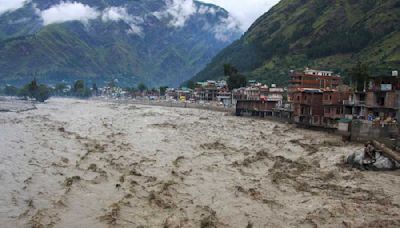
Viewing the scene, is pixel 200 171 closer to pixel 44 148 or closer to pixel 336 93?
pixel 44 148

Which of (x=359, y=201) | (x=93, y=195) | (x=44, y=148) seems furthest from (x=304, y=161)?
(x=44, y=148)

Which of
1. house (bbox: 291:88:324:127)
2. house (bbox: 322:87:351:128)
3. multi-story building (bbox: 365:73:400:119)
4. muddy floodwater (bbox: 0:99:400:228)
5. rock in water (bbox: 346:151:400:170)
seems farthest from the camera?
house (bbox: 291:88:324:127)

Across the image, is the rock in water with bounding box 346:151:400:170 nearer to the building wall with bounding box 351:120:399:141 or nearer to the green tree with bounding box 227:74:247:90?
the building wall with bounding box 351:120:399:141

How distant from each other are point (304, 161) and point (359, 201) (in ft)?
57.3

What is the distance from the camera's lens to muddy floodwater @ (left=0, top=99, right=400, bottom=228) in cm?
2538

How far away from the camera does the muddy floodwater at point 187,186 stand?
83.3 ft

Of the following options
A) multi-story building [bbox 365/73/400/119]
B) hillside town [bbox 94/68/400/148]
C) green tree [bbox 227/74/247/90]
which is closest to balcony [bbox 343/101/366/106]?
hillside town [bbox 94/68/400/148]

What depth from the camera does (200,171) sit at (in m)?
39.9

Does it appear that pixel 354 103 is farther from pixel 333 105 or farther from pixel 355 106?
pixel 333 105

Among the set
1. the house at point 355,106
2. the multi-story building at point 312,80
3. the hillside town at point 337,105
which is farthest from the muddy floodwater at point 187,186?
the multi-story building at point 312,80

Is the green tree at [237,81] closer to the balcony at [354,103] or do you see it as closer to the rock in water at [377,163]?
the balcony at [354,103]

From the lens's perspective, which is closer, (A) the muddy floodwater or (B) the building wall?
(A) the muddy floodwater

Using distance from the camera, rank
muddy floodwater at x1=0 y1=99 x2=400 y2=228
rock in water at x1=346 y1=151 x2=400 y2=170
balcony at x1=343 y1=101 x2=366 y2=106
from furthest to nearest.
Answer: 1. balcony at x1=343 y1=101 x2=366 y2=106
2. rock in water at x1=346 y1=151 x2=400 y2=170
3. muddy floodwater at x1=0 y1=99 x2=400 y2=228

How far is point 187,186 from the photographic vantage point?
110 ft
